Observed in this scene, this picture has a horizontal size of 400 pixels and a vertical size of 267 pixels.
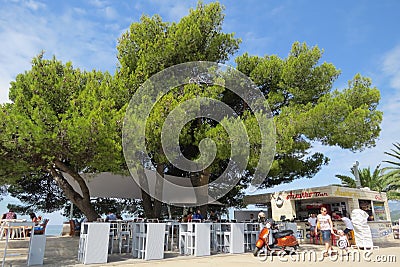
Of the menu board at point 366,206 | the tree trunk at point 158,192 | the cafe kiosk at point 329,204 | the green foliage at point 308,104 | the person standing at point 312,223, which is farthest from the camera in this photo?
the menu board at point 366,206

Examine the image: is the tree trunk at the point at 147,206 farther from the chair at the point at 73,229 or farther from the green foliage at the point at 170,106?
the chair at the point at 73,229

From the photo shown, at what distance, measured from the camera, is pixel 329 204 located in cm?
1367

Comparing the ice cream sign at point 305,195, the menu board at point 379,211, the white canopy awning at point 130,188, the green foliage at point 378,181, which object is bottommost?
the menu board at point 379,211

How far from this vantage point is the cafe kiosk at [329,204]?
39.7 feet

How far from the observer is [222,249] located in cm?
813

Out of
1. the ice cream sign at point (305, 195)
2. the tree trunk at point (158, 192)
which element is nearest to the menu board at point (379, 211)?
the ice cream sign at point (305, 195)

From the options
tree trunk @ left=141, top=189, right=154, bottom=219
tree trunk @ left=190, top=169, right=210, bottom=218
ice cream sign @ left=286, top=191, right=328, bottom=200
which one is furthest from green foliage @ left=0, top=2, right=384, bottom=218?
tree trunk @ left=141, top=189, right=154, bottom=219

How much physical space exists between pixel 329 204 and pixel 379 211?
2.36 meters

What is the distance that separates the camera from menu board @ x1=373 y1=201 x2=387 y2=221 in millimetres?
13754

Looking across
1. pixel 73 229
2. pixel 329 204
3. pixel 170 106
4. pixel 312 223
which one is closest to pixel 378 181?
pixel 329 204

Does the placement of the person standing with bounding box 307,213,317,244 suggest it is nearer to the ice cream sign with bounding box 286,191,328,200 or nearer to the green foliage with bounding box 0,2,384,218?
the ice cream sign with bounding box 286,191,328,200

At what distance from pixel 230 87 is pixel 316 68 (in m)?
3.14

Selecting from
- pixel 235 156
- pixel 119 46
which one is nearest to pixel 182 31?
pixel 119 46

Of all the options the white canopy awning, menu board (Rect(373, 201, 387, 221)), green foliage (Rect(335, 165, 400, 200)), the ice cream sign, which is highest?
green foliage (Rect(335, 165, 400, 200))
